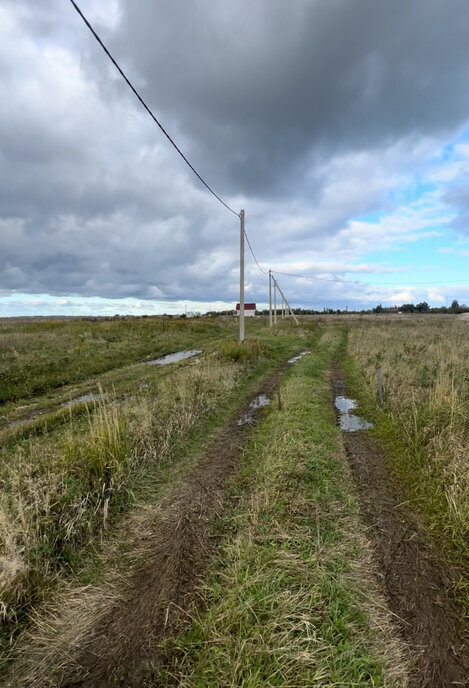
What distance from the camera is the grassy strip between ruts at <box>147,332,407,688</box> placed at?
2428 millimetres

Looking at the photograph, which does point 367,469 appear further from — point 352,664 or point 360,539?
point 352,664

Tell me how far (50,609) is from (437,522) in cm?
458

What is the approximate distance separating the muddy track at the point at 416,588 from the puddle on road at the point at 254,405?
11.3 feet

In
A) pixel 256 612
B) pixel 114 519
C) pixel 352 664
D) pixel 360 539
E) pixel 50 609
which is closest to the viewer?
pixel 352 664

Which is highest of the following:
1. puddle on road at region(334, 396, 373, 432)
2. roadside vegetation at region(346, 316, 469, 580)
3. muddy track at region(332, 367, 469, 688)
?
roadside vegetation at region(346, 316, 469, 580)

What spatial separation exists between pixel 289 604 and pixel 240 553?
0.84m

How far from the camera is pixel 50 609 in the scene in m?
3.15

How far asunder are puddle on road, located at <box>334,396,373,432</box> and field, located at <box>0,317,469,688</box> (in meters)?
0.44

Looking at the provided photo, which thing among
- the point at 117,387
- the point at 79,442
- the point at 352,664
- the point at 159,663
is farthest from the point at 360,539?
the point at 117,387

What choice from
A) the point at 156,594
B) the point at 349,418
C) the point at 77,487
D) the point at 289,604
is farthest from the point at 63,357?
the point at 289,604

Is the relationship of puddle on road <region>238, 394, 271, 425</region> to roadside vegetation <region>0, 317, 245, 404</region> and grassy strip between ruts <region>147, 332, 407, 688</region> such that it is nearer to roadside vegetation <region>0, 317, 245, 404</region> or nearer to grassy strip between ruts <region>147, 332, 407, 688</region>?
grassy strip between ruts <region>147, 332, 407, 688</region>

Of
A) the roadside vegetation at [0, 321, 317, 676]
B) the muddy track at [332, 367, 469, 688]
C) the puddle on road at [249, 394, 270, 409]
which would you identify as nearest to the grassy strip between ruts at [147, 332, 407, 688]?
the muddy track at [332, 367, 469, 688]

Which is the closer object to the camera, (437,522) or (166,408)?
(437,522)

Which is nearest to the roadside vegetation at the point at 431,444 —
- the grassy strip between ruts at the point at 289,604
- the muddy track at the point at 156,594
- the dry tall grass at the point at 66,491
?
the grassy strip between ruts at the point at 289,604
